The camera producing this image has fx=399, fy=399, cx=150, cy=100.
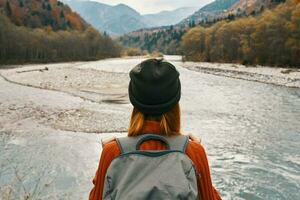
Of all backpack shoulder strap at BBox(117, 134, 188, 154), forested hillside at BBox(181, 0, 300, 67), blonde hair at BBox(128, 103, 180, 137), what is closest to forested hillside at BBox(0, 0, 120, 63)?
forested hillside at BBox(181, 0, 300, 67)

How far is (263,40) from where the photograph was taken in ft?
236

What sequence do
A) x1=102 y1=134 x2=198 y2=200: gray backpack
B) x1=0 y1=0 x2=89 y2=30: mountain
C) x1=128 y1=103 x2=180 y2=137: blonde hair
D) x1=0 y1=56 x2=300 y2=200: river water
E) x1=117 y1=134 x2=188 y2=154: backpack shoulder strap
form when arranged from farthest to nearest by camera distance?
1. x1=0 y1=0 x2=89 y2=30: mountain
2. x1=0 y1=56 x2=300 y2=200: river water
3. x1=128 y1=103 x2=180 y2=137: blonde hair
4. x1=117 y1=134 x2=188 y2=154: backpack shoulder strap
5. x1=102 y1=134 x2=198 y2=200: gray backpack

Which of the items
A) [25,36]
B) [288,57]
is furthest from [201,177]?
[25,36]

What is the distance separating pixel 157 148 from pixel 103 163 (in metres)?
0.33

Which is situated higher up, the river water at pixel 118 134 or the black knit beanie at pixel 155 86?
the black knit beanie at pixel 155 86

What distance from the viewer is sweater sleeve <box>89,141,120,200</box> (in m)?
2.30

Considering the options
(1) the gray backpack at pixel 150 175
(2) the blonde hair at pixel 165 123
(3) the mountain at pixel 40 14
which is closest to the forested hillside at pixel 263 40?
(2) the blonde hair at pixel 165 123

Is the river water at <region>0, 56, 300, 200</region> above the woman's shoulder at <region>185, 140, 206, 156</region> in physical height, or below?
below

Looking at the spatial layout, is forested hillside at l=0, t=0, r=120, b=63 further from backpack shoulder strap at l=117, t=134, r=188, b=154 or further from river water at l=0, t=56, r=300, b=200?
backpack shoulder strap at l=117, t=134, r=188, b=154

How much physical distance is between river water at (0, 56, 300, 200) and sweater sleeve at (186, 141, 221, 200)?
12.4 feet

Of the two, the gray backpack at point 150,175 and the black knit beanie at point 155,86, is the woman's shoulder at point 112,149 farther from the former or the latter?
the black knit beanie at point 155,86

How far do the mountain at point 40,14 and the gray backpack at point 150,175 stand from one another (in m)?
138

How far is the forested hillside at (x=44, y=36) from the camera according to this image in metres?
89.1

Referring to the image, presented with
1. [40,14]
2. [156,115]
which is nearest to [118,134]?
[156,115]
